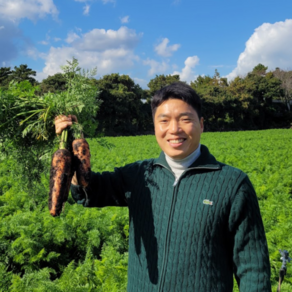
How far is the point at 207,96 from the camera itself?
5144 centimetres

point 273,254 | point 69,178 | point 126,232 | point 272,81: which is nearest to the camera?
point 69,178

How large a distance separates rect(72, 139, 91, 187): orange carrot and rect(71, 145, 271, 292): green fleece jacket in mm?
453

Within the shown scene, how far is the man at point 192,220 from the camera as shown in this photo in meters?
1.85

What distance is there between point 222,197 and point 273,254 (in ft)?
10.7

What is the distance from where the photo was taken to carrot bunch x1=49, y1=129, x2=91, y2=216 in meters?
1.96

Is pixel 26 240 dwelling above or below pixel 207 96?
below

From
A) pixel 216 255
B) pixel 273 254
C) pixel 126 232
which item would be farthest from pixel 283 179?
pixel 216 255

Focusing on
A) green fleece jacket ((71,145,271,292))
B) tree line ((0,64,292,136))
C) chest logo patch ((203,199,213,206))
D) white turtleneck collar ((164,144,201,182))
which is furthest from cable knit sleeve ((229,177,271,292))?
tree line ((0,64,292,136))

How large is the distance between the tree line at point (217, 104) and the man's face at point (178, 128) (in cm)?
3159

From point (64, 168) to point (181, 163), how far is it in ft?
2.55

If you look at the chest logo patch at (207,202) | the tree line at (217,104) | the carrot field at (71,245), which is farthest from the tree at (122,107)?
the chest logo patch at (207,202)

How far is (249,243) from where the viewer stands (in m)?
1.84

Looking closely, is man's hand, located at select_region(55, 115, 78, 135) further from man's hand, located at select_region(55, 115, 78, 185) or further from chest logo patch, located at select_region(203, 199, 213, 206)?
chest logo patch, located at select_region(203, 199, 213, 206)

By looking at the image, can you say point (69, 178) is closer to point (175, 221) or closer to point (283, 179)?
point (175, 221)
